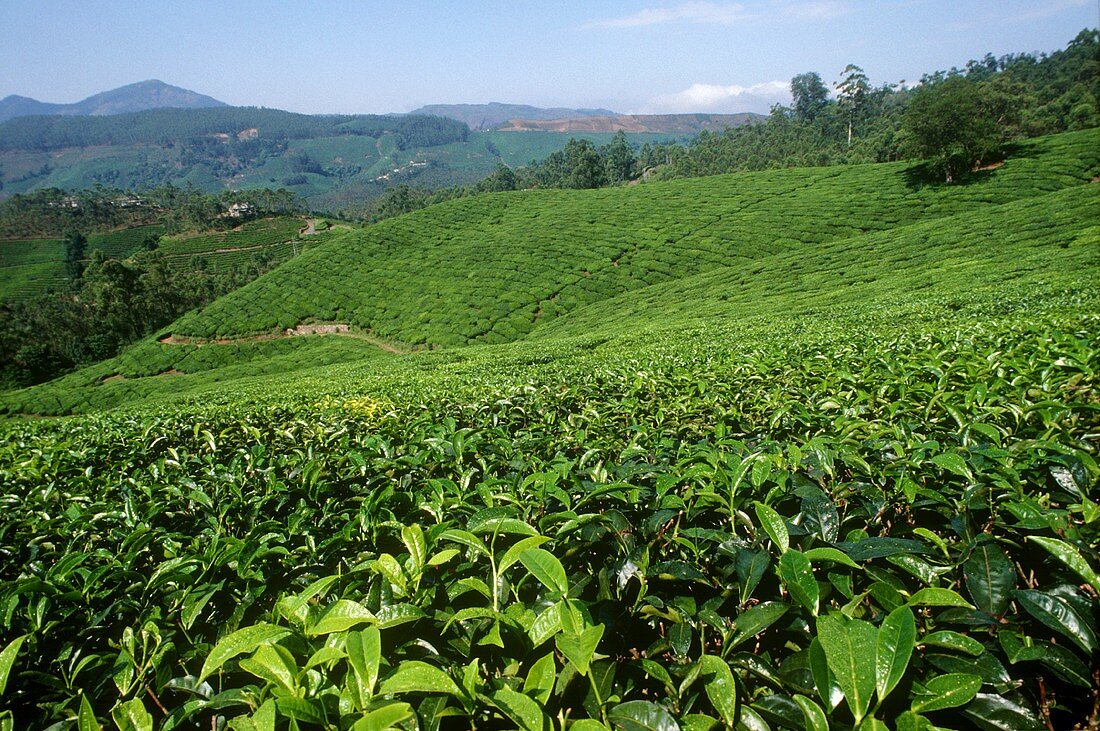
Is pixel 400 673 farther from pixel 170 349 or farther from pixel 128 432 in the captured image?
pixel 170 349

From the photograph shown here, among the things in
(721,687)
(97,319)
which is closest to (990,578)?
(721,687)

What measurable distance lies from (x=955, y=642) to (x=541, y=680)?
0.75m

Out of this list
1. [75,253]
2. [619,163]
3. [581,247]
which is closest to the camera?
[581,247]

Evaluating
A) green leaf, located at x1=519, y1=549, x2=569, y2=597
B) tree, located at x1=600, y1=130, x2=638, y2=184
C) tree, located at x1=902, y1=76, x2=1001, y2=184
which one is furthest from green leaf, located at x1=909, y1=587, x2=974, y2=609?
tree, located at x1=600, y1=130, x2=638, y2=184

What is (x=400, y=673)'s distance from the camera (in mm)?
888

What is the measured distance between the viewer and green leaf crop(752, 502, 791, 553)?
1.20 metres

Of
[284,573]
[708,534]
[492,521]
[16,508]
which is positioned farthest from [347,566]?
[16,508]

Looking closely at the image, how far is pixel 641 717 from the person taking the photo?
91 cm

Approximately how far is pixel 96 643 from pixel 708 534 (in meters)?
1.69

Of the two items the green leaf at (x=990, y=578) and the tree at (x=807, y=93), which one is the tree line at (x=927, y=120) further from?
the green leaf at (x=990, y=578)

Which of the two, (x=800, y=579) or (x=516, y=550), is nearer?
(x=800, y=579)

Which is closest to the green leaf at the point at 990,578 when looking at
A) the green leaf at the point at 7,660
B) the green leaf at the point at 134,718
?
the green leaf at the point at 134,718

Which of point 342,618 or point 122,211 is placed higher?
point 122,211

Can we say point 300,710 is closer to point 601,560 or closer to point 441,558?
point 441,558
